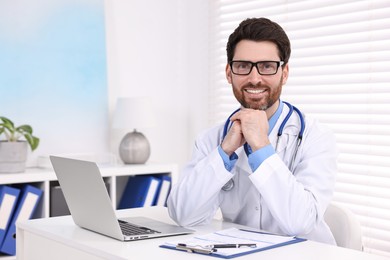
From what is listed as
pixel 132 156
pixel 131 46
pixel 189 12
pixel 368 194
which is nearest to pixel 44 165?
pixel 132 156

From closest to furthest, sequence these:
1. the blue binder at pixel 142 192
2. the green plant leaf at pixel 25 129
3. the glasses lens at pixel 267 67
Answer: the glasses lens at pixel 267 67
the green plant leaf at pixel 25 129
the blue binder at pixel 142 192

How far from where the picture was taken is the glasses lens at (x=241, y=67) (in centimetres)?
203

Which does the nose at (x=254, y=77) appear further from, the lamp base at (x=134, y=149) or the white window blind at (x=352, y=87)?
the lamp base at (x=134, y=149)

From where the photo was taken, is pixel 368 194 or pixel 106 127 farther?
pixel 106 127

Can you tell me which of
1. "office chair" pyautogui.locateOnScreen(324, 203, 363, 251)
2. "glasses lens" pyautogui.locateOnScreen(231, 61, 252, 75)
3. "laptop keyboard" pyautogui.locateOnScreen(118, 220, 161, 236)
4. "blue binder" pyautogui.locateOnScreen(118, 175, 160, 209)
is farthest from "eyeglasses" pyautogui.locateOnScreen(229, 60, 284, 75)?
"blue binder" pyautogui.locateOnScreen(118, 175, 160, 209)

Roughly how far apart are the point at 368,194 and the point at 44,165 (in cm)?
171

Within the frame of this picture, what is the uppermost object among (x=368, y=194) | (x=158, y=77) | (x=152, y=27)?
(x=152, y=27)

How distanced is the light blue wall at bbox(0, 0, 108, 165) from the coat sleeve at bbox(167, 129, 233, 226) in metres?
1.70

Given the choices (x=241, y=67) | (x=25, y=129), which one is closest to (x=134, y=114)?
(x=25, y=129)

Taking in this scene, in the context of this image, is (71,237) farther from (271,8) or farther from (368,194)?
(271,8)

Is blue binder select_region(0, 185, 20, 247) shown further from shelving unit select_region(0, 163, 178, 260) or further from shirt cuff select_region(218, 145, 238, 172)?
shirt cuff select_region(218, 145, 238, 172)

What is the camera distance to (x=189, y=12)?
412 centimetres

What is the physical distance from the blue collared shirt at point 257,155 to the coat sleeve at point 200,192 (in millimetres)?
24

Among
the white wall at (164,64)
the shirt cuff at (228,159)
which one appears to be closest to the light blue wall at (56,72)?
the white wall at (164,64)
